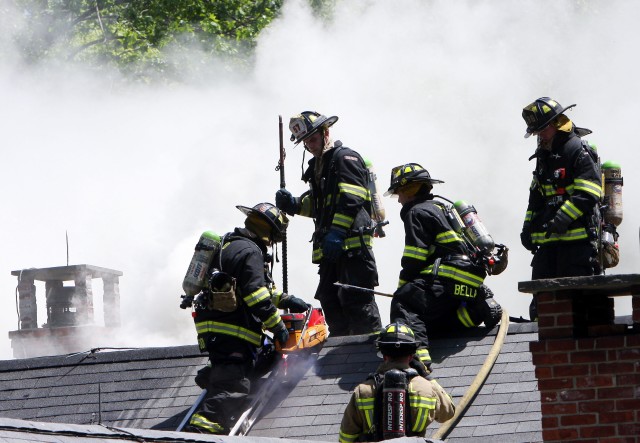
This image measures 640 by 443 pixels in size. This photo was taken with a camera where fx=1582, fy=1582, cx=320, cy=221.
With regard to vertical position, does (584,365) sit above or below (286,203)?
below

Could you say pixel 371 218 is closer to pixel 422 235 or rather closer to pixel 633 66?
pixel 422 235

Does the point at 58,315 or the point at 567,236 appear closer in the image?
the point at 567,236

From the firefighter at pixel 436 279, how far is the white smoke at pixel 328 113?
11.2 meters

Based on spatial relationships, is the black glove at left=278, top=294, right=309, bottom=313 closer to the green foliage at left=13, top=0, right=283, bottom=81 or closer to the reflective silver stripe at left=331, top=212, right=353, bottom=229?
the reflective silver stripe at left=331, top=212, right=353, bottom=229

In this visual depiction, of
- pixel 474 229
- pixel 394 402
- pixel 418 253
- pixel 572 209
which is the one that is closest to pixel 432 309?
pixel 418 253

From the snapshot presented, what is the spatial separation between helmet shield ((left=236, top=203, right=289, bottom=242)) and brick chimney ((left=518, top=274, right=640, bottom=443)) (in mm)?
2677

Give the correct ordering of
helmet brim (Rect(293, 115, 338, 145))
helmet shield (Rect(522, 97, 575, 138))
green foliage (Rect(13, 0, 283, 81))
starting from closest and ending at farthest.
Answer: helmet shield (Rect(522, 97, 575, 138)) < helmet brim (Rect(293, 115, 338, 145)) < green foliage (Rect(13, 0, 283, 81))

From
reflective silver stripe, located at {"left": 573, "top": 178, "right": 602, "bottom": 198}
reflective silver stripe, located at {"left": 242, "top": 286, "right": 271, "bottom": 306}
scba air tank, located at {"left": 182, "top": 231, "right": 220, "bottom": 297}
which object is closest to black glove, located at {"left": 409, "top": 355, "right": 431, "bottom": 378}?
reflective silver stripe, located at {"left": 242, "top": 286, "right": 271, "bottom": 306}

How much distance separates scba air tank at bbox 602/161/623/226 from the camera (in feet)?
34.5

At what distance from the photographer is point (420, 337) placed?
973cm

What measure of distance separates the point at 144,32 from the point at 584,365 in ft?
51.8

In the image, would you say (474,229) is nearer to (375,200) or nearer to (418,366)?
(375,200)

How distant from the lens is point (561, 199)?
1019 centimetres

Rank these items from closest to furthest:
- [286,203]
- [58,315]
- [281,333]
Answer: [281,333] < [286,203] < [58,315]
